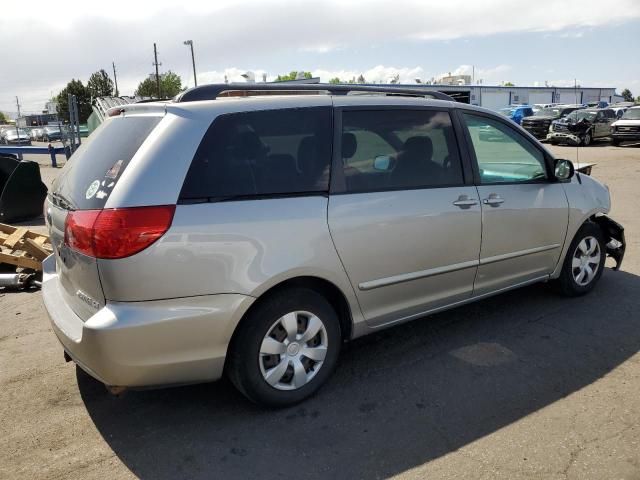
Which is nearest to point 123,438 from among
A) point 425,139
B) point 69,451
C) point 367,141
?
point 69,451

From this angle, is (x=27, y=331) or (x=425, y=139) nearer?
(x=425, y=139)

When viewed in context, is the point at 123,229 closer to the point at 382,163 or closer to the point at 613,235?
the point at 382,163

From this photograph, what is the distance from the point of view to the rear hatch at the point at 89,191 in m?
2.75

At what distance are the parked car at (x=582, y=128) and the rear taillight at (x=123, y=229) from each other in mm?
24243

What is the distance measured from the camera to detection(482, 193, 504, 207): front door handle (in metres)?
3.92

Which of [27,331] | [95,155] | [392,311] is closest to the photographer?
[95,155]

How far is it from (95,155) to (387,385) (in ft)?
7.27

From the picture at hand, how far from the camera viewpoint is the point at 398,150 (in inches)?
141

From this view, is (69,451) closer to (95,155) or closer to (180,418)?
(180,418)

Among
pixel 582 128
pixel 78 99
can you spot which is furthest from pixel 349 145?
pixel 78 99

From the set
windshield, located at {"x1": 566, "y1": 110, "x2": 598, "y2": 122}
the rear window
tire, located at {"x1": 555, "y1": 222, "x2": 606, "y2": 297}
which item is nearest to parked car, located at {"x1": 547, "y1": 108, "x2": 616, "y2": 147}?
windshield, located at {"x1": 566, "y1": 110, "x2": 598, "y2": 122}

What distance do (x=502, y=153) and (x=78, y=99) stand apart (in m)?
71.4

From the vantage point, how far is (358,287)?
10.9 ft

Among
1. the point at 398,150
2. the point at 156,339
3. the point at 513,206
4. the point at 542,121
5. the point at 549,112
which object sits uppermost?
the point at 549,112
